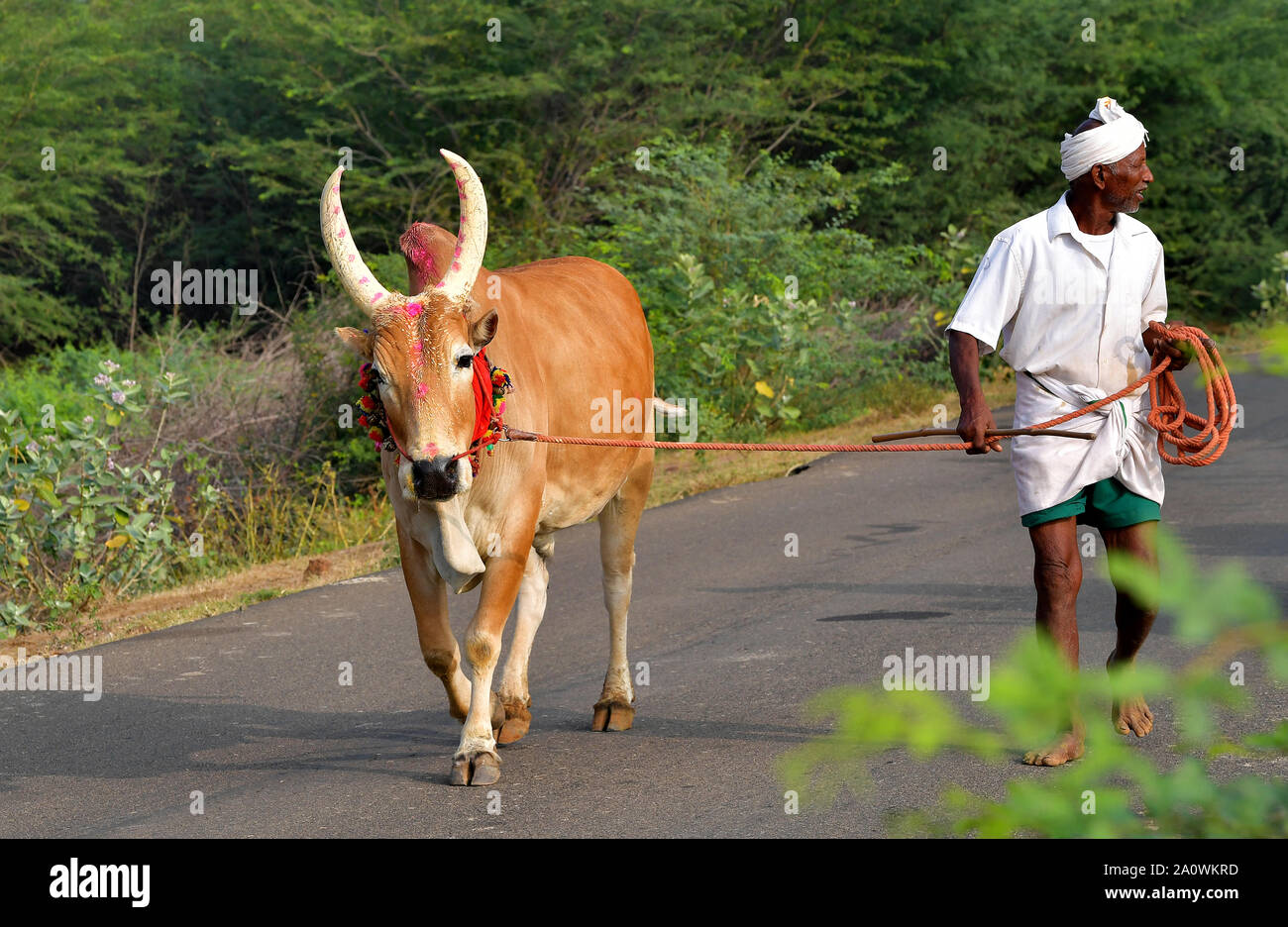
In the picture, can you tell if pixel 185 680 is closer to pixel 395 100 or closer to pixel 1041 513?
pixel 1041 513

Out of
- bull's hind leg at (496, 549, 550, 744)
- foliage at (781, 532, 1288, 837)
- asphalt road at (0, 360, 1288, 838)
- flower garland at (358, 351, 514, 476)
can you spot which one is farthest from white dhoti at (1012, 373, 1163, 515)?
foliage at (781, 532, 1288, 837)

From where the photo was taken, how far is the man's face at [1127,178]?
5.14 m

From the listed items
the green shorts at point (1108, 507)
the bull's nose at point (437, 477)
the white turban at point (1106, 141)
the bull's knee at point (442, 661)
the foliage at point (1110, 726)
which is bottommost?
the foliage at point (1110, 726)

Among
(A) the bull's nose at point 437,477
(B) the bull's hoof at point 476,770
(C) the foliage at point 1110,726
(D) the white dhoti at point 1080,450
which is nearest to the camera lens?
(C) the foliage at point 1110,726

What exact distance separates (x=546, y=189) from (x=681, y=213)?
18.0 ft

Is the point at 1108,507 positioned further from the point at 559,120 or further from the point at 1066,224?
the point at 559,120

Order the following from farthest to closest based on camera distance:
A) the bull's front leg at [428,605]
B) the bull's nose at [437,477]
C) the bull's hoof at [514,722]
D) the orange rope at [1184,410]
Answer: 1. the bull's hoof at [514,722]
2. the bull's front leg at [428,605]
3. the bull's nose at [437,477]
4. the orange rope at [1184,410]

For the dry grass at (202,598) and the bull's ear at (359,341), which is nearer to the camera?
the bull's ear at (359,341)

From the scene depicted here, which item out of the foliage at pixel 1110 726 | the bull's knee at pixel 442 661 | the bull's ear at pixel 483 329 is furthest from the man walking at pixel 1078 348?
the foliage at pixel 1110 726

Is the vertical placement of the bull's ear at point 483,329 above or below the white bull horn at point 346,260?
below

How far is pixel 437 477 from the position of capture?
5004mm

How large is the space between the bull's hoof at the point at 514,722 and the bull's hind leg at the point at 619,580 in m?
0.29

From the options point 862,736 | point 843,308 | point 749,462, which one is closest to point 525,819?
point 862,736

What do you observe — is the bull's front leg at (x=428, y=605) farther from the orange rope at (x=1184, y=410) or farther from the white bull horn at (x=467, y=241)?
the white bull horn at (x=467, y=241)
